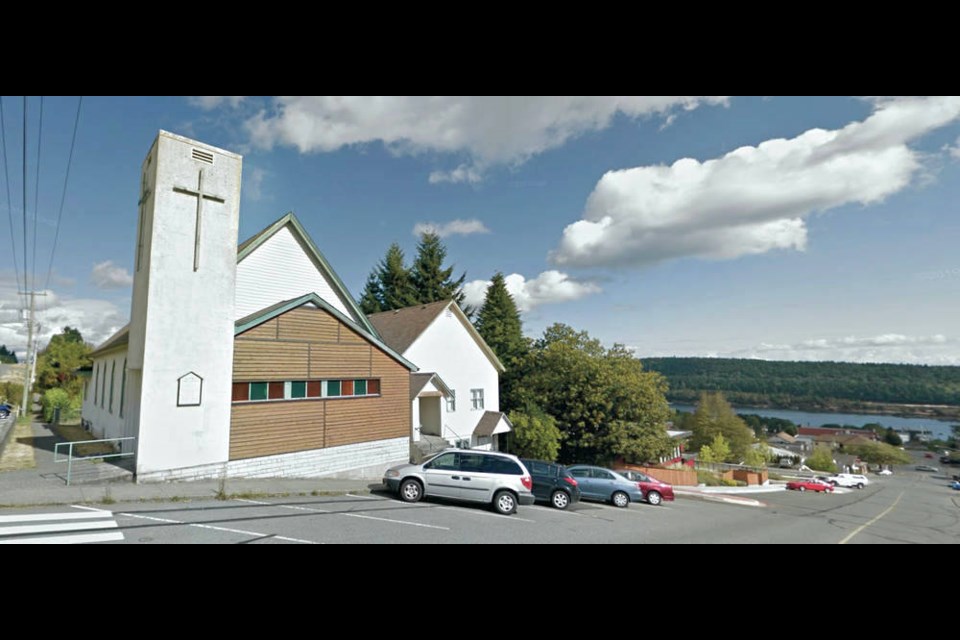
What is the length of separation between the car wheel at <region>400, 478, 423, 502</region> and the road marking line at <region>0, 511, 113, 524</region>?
6400 millimetres

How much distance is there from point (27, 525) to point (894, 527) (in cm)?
2876

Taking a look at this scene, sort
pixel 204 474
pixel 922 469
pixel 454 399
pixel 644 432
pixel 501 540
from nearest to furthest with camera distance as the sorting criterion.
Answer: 1. pixel 501 540
2. pixel 204 474
3. pixel 454 399
4. pixel 644 432
5. pixel 922 469

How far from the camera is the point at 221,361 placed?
45.1ft

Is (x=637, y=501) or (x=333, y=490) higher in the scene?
(x=333, y=490)

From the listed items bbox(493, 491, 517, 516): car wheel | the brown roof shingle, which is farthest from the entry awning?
bbox(493, 491, 517, 516): car wheel

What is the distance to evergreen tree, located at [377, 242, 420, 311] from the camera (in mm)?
45906

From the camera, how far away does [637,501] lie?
1986 cm

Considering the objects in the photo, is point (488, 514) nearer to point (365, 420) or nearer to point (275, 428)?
point (275, 428)

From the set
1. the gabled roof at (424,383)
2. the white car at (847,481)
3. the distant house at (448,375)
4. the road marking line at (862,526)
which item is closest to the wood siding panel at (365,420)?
the gabled roof at (424,383)

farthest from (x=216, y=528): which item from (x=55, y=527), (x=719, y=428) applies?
(x=719, y=428)
